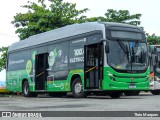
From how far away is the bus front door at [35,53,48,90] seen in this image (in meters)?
22.1

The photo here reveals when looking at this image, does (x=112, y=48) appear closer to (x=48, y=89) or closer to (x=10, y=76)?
(x=48, y=89)

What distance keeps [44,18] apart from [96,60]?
18.5 m

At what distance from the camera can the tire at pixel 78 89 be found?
18.7 metres

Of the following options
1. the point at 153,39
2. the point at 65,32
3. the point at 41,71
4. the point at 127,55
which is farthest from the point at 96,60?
the point at 153,39

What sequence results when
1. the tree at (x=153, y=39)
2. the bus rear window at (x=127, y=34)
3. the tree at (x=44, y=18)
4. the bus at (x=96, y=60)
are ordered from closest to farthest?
the bus at (x=96, y=60)
the bus rear window at (x=127, y=34)
the tree at (x=44, y=18)
the tree at (x=153, y=39)

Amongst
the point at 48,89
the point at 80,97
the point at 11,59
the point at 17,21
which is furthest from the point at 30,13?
the point at 80,97

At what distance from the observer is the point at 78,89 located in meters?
18.9

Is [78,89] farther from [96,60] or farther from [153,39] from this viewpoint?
[153,39]

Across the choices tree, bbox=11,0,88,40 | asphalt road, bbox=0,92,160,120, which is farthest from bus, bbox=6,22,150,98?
tree, bbox=11,0,88,40

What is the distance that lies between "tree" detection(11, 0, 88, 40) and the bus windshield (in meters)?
17.4

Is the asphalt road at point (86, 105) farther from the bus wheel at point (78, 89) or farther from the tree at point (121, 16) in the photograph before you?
the tree at point (121, 16)

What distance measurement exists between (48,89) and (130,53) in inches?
220

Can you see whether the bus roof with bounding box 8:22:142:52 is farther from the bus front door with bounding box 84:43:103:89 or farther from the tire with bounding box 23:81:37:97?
the tire with bounding box 23:81:37:97

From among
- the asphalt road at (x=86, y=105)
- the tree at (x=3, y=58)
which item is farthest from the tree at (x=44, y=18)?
the asphalt road at (x=86, y=105)
